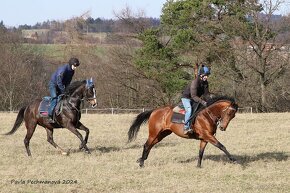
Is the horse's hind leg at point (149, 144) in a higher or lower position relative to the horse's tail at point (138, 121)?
lower

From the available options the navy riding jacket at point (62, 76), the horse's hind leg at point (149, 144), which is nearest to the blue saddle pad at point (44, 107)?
the navy riding jacket at point (62, 76)

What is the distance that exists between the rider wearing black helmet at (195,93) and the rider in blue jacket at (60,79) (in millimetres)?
3067

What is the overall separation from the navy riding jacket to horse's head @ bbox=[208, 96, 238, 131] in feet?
12.8

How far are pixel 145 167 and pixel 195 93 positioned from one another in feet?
6.33

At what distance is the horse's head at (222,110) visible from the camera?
36.3ft

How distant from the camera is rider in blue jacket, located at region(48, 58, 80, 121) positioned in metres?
13.1

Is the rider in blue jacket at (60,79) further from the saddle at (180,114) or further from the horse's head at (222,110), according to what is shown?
the horse's head at (222,110)

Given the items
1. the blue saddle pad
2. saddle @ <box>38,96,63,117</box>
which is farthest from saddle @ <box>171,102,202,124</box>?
the blue saddle pad

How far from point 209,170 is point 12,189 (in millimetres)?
4151

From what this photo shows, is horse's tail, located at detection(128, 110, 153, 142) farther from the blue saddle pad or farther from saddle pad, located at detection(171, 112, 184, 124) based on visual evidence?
the blue saddle pad

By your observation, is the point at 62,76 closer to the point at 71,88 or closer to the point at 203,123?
the point at 71,88

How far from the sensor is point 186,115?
11578 millimetres

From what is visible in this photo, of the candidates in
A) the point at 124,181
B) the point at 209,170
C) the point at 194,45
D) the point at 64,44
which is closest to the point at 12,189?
the point at 124,181

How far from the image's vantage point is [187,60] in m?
43.4
